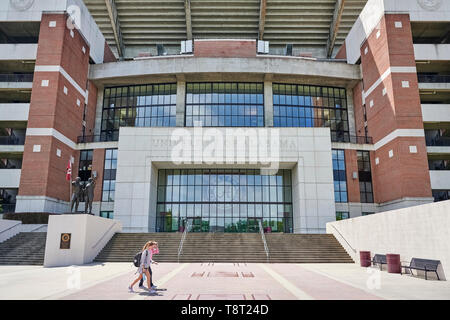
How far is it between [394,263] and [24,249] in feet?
73.4

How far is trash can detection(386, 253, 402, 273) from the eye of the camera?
49.7 ft

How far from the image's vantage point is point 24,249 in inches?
853

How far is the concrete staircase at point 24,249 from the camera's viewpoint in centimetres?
1974

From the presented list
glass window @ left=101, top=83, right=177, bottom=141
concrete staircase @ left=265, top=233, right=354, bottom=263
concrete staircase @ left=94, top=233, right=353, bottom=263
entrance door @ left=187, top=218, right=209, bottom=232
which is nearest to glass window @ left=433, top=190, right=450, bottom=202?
concrete staircase @ left=265, top=233, right=354, bottom=263

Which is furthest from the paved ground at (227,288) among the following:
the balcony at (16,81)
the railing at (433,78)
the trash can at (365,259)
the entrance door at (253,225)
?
the railing at (433,78)

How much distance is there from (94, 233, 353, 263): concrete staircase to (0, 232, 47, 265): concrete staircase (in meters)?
3.92

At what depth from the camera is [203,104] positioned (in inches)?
1554

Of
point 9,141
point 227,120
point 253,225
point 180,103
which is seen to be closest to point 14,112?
point 9,141

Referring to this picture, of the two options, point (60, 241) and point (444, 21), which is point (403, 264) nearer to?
point (60, 241)

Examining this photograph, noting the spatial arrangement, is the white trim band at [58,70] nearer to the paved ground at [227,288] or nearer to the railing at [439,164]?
the paved ground at [227,288]

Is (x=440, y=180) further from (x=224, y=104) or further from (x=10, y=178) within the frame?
(x=10, y=178)

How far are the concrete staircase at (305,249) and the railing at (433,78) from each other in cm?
2188
